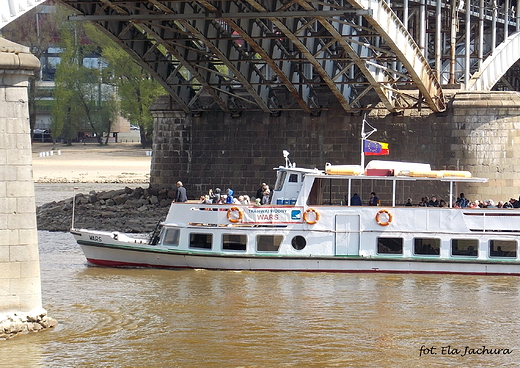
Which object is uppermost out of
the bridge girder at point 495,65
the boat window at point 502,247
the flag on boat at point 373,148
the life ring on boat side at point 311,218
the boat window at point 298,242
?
the bridge girder at point 495,65

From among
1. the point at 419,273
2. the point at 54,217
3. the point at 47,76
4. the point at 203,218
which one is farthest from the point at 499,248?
the point at 47,76

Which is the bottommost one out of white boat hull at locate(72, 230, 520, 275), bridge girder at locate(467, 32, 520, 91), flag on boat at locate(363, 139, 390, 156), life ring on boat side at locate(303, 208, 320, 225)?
white boat hull at locate(72, 230, 520, 275)

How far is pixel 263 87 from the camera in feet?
131

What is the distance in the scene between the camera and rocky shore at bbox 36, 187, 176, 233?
40.0 m

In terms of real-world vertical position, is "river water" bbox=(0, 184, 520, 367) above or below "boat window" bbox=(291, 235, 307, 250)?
below

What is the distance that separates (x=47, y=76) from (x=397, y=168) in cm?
6516

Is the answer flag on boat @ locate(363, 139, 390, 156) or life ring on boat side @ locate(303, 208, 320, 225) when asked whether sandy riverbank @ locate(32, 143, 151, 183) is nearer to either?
flag on boat @ locate(363, 139, 390, 156)

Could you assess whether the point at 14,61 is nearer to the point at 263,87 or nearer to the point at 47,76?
the point at 263,87

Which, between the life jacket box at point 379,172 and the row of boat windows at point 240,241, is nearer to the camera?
the row of boat windows at point 240,241

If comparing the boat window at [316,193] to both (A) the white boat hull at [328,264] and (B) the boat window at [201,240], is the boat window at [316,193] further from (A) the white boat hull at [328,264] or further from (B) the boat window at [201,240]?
(B) the boat window at [201,240]

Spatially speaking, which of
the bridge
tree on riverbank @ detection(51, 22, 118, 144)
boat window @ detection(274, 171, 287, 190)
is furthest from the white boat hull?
tree on riverbank @ detection(51, 22, 118, 144)

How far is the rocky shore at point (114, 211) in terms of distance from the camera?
131ft

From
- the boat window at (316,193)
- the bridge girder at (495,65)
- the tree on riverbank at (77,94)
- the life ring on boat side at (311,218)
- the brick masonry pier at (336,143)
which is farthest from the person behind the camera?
the tree on riverbank at (77,94)

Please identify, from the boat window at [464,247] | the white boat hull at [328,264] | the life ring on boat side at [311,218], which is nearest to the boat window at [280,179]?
Result: the life ring on boat side at [311,218]
